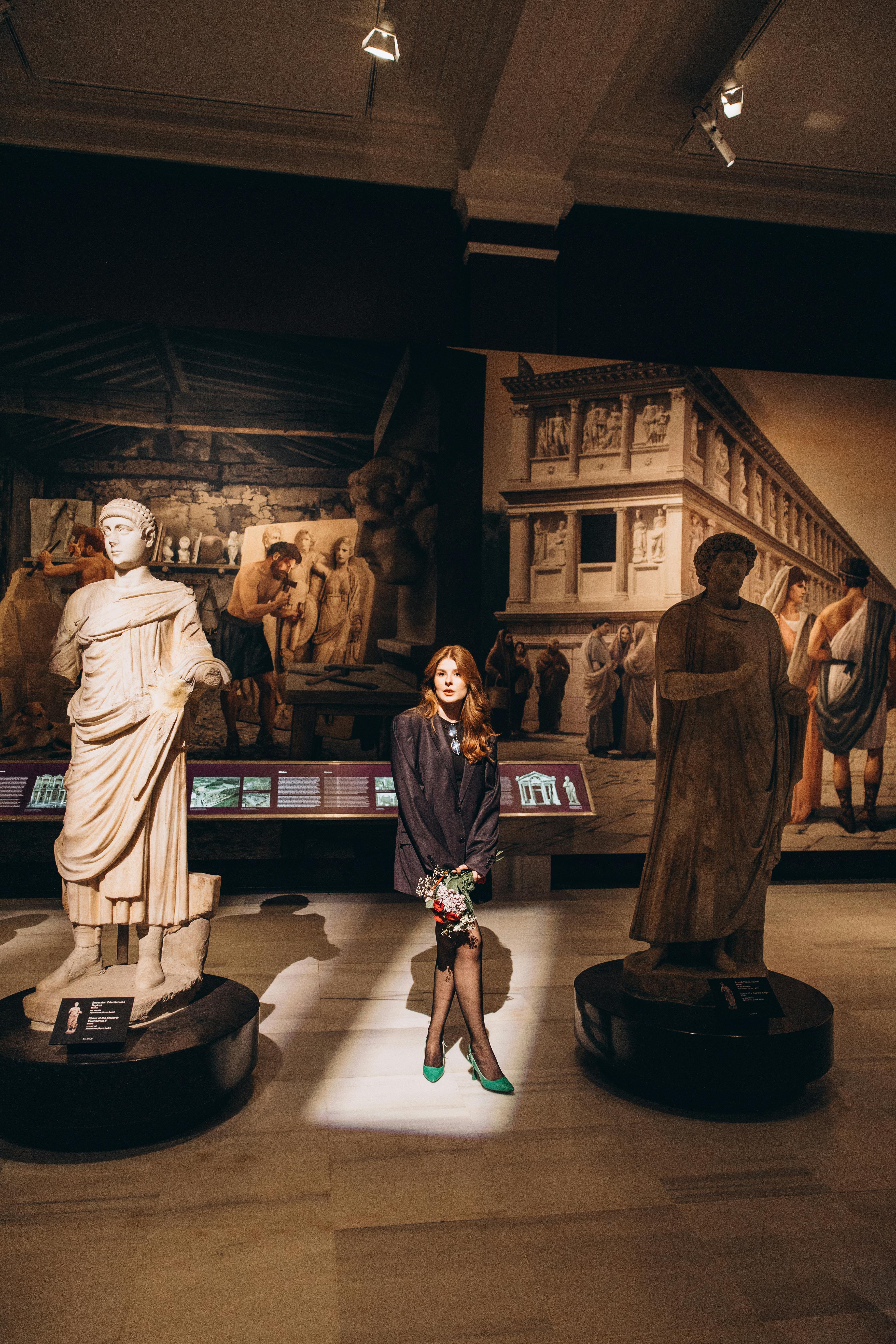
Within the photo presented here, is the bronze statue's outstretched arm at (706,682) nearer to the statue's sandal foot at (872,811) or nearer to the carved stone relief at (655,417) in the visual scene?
the carved stone relief at (655,417)

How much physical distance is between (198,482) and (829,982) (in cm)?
554

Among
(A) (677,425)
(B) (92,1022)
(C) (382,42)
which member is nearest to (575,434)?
(A) (677,425)

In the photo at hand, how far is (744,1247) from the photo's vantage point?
263 cm

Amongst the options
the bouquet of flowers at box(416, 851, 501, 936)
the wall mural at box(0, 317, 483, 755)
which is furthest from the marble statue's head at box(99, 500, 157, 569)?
the wall mural at box(0, 317, 483, 755)

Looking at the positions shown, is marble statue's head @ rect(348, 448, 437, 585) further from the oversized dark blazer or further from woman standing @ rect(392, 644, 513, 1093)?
the oversized dark blazer

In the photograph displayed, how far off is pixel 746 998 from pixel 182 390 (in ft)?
18.5

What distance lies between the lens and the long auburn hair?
142 inches

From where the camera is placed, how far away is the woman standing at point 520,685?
690 cm

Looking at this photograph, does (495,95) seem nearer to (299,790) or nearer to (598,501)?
(598,501)

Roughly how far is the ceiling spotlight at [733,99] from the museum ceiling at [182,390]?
9.08 feet

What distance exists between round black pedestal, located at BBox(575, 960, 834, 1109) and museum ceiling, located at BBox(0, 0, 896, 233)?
5.65 meters

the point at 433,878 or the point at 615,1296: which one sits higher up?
the point at 433,878

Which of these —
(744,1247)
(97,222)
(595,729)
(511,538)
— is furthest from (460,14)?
(744,1247)

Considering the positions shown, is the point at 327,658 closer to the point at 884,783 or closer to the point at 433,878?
the point at 433,878
